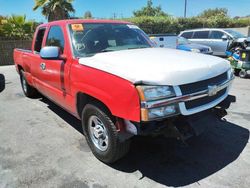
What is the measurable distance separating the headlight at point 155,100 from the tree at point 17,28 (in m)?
14.9

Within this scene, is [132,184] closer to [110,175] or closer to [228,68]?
[110,175]

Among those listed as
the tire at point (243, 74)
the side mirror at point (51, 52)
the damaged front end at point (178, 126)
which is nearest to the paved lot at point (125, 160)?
the damaged front end at point (178, 126)

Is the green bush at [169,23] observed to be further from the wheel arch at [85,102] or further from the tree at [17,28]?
the wheel arch at [85,102]

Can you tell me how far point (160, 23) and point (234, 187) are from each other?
23.5 meters

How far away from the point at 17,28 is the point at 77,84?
14268 millimetres

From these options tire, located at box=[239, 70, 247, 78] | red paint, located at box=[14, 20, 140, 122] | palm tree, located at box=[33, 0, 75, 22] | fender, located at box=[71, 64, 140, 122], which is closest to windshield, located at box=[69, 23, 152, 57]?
red paint, located at box=[14, 20, 140, 122]

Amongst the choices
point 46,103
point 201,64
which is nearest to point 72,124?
point 46,103

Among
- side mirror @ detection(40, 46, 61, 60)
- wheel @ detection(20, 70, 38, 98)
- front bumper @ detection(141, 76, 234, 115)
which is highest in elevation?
side mirror @ detection(40, 46, 61, 60)

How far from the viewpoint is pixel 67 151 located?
390 cm

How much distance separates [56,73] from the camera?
4.27m

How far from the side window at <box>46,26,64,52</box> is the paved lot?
155cm

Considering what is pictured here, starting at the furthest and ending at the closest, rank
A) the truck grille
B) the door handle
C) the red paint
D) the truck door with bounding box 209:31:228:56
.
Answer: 1. the truck door with bounding box 209:31:228:56
2. the door handle
3. the truck grille
4. the red paint

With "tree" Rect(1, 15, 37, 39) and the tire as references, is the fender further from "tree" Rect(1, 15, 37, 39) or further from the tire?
"tree" Rect(1, 15, 37, 39)

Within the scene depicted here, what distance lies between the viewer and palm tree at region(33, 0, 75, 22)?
20.3 metres
